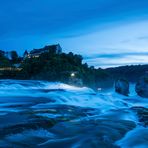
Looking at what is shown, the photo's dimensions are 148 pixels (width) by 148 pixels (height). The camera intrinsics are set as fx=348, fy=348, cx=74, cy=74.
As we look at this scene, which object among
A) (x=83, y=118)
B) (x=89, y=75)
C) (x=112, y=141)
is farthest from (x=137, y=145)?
(x=89, y=75)

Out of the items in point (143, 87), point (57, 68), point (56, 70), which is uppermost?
point (57, 68)

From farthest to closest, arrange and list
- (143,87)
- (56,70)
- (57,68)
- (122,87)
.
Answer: (57,68) < (56,70) < (122,87) < (143,87)

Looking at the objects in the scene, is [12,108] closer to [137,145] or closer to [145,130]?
[145,130]

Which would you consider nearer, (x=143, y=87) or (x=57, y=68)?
(x=143, y=87)

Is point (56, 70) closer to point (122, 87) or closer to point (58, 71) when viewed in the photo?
point (58, 71)

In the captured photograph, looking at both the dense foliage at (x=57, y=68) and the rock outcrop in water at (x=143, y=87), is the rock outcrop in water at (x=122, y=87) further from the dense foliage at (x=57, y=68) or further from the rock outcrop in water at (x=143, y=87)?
the dense foliage at (x=57, y=68)

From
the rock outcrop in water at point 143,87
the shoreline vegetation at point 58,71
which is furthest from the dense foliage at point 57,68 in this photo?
the rock outcrop in water at point 143,87

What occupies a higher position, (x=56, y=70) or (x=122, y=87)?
(x=56, y=70)

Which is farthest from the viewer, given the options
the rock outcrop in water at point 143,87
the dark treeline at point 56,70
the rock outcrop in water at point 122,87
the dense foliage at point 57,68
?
the dense foliage at point 57,68

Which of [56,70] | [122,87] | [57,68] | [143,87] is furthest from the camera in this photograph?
[57,68]

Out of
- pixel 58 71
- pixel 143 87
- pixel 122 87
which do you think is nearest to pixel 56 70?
pixel 58 71

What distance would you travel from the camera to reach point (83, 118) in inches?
604

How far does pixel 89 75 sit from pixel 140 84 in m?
19.2

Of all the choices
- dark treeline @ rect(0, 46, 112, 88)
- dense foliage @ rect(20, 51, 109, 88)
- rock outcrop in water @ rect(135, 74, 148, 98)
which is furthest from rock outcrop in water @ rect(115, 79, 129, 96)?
dense foliage @ rect(20, 51, 109, 88)
